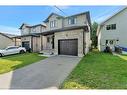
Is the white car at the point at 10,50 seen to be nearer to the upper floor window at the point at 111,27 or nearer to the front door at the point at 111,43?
the front door at the point at 111,43

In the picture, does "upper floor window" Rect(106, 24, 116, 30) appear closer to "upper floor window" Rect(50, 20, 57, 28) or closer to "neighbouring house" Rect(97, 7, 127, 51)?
"neighbouring house" Rect(97, 7, 127, 51)

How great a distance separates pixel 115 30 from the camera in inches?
911

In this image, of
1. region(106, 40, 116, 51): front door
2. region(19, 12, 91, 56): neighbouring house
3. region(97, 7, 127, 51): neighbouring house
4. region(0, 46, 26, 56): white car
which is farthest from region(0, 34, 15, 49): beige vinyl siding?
Answer: region(106, 40, 116, 51): front door

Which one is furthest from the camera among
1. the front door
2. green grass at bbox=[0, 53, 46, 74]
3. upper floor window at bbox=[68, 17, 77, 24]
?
the front door

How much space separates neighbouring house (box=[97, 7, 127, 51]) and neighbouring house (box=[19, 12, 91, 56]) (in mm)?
2933

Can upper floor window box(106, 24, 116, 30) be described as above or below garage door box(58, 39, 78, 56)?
above

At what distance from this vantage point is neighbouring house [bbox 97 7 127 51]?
22562 mm

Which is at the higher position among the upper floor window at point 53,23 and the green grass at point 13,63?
the upper floor window at point 53,23

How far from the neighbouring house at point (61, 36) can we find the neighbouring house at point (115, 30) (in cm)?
293

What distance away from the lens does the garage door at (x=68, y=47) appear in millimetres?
17125

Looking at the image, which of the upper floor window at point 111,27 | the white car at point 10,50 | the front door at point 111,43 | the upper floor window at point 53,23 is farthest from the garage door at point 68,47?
the upper floor window at point 111,27
